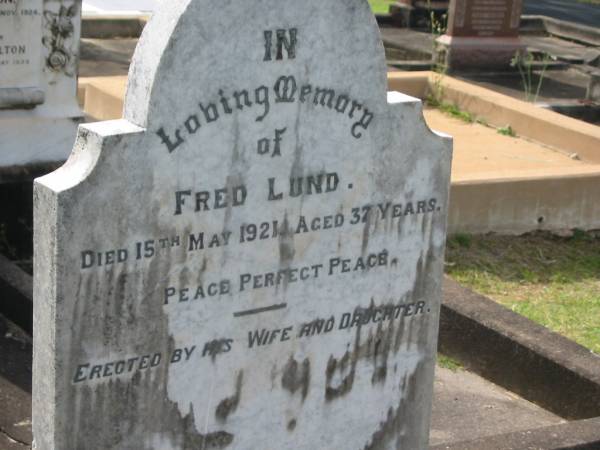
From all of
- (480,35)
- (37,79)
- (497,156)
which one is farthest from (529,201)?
(480,35)

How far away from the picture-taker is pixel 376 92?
418cm

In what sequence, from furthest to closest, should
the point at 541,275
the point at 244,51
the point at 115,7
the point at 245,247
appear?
the point at 115,7 < the point at 541,275 < the point at 245,247 < the point at 244,51

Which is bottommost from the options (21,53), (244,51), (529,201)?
(529,201)

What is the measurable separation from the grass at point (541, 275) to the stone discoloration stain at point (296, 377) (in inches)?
94.1

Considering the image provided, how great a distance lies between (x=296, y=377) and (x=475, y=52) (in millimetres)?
10288

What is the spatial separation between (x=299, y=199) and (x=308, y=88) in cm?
33

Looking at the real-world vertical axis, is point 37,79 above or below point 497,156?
above

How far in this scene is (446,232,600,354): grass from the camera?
22.0 feet

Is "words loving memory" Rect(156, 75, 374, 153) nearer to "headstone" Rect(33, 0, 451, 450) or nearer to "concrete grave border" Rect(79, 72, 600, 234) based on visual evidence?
"headstone" Rect(33, 0, 451, 450)

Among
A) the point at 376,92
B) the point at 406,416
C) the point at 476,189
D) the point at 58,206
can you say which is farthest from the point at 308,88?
the point at 476,189

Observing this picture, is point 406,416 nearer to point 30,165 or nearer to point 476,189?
point 476,189

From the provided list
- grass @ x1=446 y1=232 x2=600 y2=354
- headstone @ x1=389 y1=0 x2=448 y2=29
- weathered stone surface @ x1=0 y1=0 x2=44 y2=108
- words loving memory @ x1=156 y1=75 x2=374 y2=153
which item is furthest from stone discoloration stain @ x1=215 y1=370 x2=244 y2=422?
headstone @ x1=389 y1=0 x2=448 y2=29

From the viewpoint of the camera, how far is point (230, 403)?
4.15 meters

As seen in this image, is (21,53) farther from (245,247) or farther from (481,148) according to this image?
(245,247)
